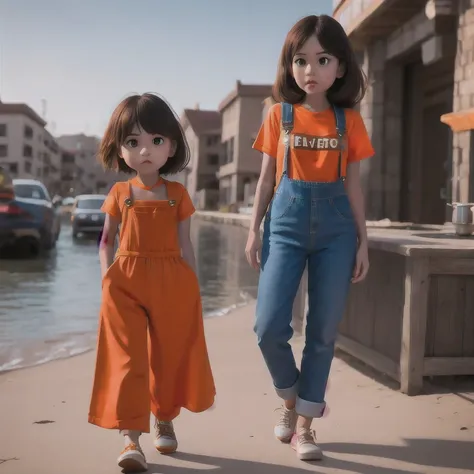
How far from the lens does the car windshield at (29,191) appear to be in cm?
1311

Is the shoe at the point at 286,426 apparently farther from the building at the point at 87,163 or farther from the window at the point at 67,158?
the building at the point at 87,163

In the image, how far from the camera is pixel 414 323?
3918 millimetres

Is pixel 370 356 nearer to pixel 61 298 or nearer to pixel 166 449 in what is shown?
pixel 166 449

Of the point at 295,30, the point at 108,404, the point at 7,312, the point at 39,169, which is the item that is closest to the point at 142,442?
the point at 108,404

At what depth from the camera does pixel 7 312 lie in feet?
22.9

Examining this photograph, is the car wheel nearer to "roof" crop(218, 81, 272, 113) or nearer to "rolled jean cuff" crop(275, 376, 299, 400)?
"rolled jean cuff" crop(275, 376, 299, 400)

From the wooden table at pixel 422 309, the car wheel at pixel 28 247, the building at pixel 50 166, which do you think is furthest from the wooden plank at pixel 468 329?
the building at pixel 50 166

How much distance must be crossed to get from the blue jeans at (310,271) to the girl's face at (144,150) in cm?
55

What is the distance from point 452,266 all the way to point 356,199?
1.10 metres

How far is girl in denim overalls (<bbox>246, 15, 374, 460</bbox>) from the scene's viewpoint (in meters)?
3.12

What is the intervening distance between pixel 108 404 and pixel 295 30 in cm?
180

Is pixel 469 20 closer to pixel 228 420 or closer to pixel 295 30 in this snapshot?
pixel 295 30

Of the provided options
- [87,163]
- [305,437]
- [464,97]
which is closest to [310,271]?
[305,437]

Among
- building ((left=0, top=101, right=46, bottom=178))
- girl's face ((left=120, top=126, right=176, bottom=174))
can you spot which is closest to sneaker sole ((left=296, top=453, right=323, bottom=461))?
girl's face ((left=120, top=126, right=176, bottom=174))
